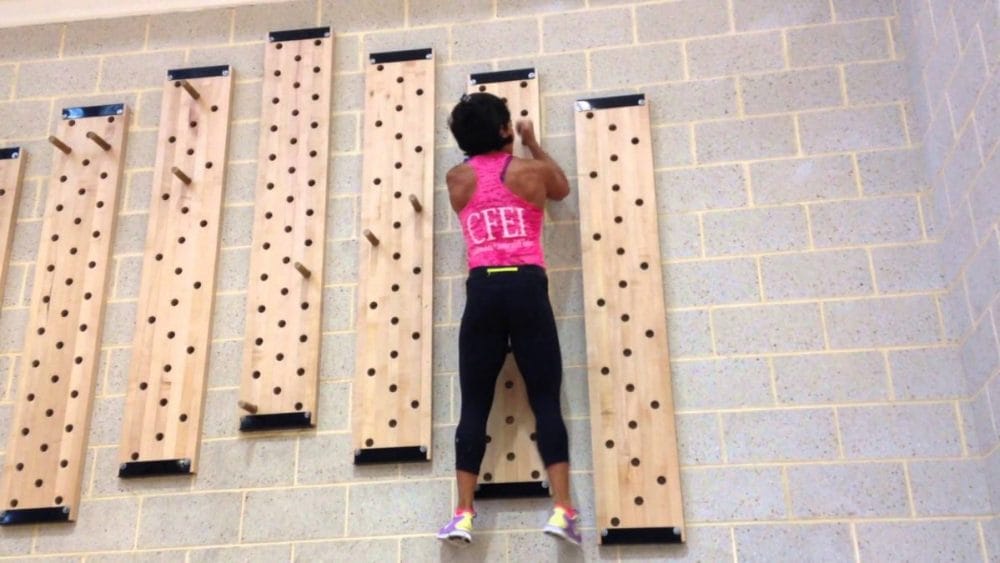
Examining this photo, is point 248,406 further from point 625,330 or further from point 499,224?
point 625,330

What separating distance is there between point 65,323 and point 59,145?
695mm

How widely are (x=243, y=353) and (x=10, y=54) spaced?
67.8 inches

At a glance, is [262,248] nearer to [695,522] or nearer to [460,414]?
[460,414]

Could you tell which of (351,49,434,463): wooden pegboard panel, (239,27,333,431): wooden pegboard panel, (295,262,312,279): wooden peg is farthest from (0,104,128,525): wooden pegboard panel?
(351,49,434,463): wooden pegboard panel

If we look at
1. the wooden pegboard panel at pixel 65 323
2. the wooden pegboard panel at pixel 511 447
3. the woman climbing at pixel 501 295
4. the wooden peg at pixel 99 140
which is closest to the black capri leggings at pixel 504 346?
the woman climbing at pixel 501 295

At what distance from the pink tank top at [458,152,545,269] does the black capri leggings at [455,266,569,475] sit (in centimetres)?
5

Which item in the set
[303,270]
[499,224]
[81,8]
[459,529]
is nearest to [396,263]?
[303,270]

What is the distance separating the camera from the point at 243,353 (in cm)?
380

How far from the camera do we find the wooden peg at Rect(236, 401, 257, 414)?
3627 mm

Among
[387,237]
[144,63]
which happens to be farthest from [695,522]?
[144,63]

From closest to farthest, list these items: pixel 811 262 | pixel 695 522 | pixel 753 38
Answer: pixel 695 522
pixel 811 262
pixel 753 38

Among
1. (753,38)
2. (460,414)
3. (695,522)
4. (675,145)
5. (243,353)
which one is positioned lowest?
(695,522)

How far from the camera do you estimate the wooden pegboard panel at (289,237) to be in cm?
372

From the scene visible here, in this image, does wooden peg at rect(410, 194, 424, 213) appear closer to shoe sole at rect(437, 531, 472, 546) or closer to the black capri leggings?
the black capri leggings
